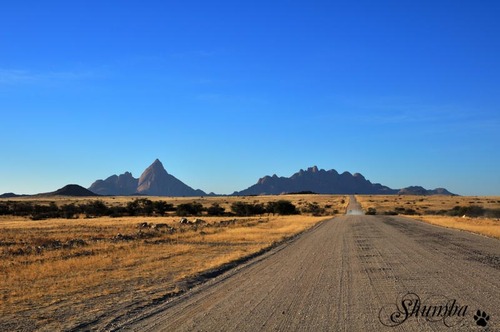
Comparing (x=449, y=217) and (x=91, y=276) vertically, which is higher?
(x=449, y=217)

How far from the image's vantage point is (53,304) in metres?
12.5

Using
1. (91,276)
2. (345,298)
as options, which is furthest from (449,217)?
(345,298)

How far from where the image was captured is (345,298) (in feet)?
39.0

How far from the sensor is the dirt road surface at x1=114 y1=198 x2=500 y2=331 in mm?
9453

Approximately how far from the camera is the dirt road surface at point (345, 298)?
945 centimetres

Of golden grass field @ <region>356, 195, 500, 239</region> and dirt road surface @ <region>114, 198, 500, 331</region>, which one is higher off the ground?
golden grass field @ <region>356, 195, 500, 239</region>

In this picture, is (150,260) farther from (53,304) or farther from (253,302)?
(253,302)

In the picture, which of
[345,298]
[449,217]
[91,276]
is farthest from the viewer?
[449,217]

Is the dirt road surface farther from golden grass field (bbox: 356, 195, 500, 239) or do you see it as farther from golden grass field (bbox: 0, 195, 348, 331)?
golden grass field (bbox: 356, 195, 500, 239)

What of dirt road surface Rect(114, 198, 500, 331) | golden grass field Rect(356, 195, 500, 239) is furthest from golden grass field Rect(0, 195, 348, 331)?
golden grass field Rect(356, 195, 500, 239)

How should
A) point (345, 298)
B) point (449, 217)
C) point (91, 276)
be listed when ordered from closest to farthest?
point (345, 298)
point (91, 276)
point (449, 217)

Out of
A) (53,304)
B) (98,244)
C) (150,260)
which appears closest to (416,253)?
(150,260)

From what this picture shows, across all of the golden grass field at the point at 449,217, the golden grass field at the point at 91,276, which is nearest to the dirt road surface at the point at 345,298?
the golden grass field at the point at 91,276

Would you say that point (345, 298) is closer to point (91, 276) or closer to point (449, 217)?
point (91, 276)
